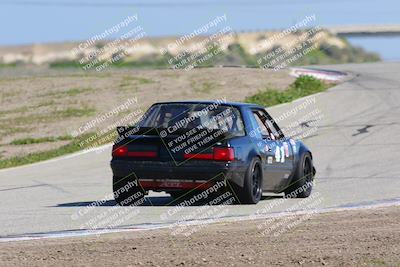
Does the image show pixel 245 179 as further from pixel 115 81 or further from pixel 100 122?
pixel 115 81

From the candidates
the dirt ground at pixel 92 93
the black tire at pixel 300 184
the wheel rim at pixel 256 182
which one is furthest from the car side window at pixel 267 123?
the dirt ground at pixel 92 93

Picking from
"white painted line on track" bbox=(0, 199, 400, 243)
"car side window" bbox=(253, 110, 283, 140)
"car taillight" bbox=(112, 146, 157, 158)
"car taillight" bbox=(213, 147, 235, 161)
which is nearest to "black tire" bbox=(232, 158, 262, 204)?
"car taillight" bbox=(213, 147, 235, 161)

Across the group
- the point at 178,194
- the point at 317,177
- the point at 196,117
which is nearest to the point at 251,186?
the point at 196,117

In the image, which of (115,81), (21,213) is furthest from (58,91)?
(21,213)

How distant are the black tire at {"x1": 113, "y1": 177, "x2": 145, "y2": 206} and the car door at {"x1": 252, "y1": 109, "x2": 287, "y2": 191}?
5.46ft

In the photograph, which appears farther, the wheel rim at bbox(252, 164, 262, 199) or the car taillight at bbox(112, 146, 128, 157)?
the wheel rim at bbox(252, 164, 262, 199)

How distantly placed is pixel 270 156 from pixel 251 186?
36.2 inches

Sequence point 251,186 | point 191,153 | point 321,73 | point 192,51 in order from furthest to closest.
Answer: point 192,51 < point 321,73 < point 251,186 < point 191,153

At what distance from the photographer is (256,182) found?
532 inches

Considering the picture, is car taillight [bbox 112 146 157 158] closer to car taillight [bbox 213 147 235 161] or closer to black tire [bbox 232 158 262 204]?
car taillight [bbox 213 147 235 161]

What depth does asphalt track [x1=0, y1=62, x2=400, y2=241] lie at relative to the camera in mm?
12266

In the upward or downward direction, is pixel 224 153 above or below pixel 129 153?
below

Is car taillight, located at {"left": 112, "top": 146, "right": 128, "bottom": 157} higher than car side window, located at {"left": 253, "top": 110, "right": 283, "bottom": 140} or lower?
higher

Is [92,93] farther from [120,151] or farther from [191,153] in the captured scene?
[191,153]
